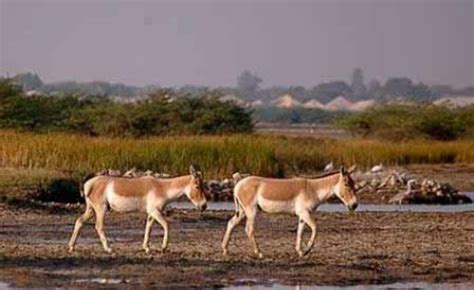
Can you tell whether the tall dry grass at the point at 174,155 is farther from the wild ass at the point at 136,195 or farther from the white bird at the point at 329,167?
the wild ass at the point at 136,195

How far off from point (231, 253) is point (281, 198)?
1.10m

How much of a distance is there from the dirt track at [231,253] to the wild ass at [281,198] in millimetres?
424

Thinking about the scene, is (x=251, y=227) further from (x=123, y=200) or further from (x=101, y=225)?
(x=101, y=225)

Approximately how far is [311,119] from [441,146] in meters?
99.0

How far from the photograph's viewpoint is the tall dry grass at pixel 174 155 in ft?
117

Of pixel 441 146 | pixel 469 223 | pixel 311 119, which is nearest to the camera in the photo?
pixel 469 223

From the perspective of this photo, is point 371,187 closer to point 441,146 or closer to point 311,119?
point 441,146

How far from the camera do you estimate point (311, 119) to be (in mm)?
153875

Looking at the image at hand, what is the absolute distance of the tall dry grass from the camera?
35594mm

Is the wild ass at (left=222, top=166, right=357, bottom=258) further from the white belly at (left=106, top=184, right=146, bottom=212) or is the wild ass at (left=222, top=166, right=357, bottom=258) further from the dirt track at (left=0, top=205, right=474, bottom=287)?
the white belly at (left=106, top=184, right=146, bottom=212)

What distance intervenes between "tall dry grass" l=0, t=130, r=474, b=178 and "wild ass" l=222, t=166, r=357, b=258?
555 inches

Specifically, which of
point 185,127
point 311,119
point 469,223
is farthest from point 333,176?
point 311,119

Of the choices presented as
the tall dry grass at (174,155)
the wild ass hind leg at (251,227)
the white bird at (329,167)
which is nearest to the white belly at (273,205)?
the wild ass hind leg at (251,227)

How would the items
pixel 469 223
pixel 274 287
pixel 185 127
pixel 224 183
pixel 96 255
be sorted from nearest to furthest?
pixel 274 287, pixel 96 255, pixel 469 223, pixel 224 183, pixel 185 127
